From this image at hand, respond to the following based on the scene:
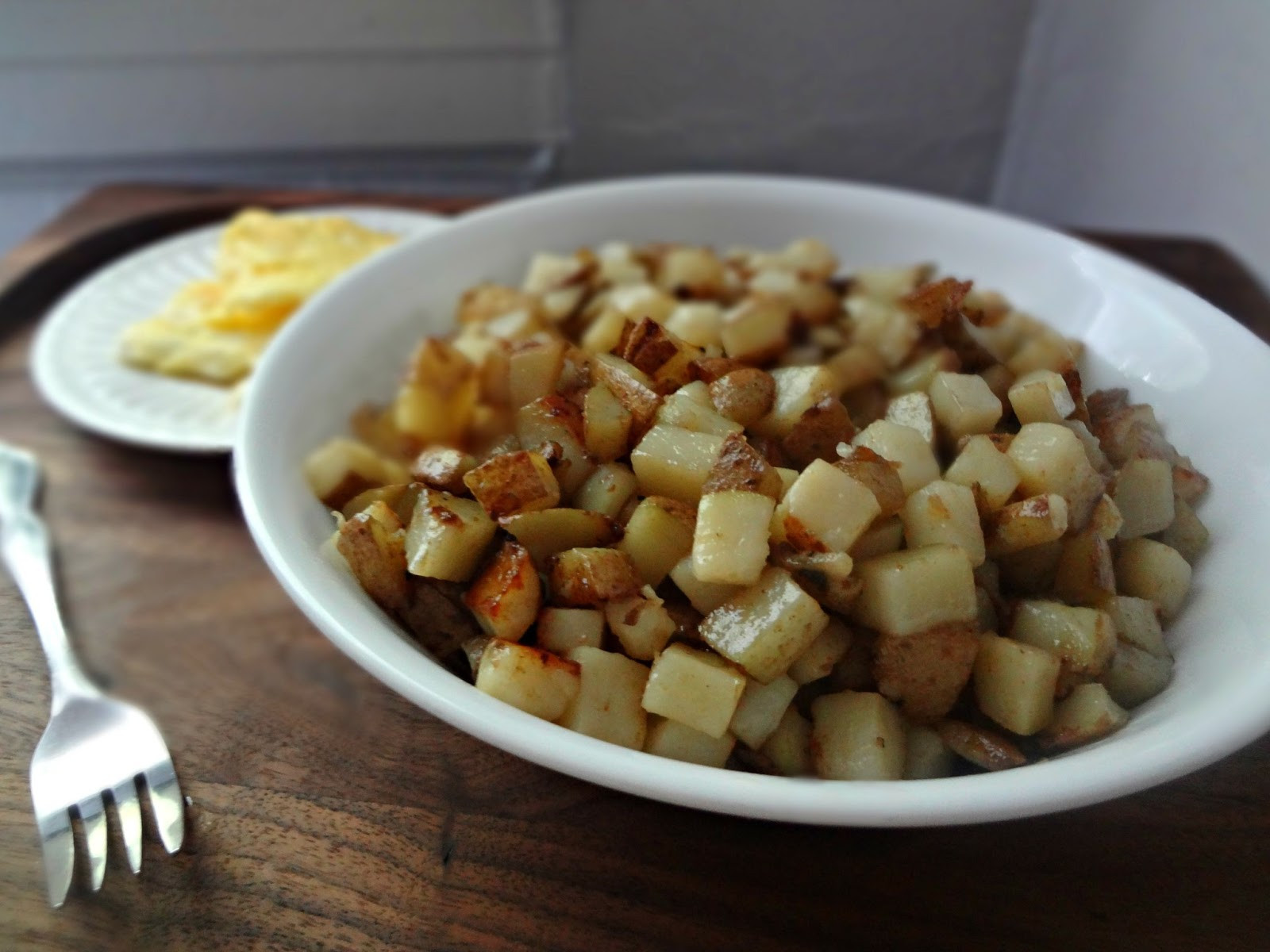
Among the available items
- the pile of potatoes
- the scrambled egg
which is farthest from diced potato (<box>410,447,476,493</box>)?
the scrambled egg

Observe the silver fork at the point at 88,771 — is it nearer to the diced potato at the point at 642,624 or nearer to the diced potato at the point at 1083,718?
the diced potato at the point at 642,624

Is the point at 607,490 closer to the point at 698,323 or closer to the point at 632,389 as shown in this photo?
the point at 632,389

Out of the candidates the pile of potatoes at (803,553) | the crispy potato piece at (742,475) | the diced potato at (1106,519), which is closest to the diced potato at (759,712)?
the pile of potatoes at (803,553)

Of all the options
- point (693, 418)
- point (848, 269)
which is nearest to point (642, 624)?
point (693, 418)

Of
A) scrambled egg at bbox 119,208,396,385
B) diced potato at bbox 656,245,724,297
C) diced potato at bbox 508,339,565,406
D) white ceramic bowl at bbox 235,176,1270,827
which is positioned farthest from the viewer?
scrambled egg at bbox 119,208,396,385

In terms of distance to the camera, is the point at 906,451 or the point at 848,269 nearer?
the point at 906,451

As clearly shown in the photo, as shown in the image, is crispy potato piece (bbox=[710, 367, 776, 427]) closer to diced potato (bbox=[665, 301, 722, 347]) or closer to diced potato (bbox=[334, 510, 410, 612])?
diced potato (bbox=[665, 301, 722, 347])
